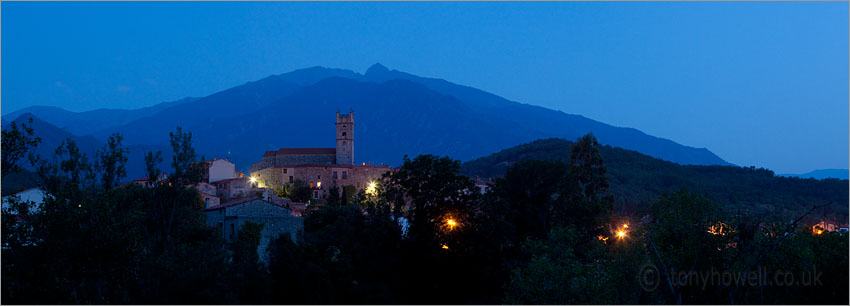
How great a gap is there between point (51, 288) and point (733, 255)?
17.4 meters

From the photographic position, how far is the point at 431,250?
29.8 meters

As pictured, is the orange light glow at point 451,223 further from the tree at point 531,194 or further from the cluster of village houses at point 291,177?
the cluster of village houses at point 291,177

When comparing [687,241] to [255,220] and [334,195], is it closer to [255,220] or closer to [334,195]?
[255,220]

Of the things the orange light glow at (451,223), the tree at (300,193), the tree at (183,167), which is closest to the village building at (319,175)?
the tree at (300,193)

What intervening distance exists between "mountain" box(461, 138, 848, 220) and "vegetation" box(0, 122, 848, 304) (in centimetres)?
2128

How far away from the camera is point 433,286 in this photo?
2898 centimetres

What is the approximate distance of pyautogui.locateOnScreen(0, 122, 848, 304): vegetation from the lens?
17500mm

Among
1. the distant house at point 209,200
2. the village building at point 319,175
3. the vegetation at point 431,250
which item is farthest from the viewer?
the village building at point 319,175

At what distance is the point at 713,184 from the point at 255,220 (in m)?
56.9

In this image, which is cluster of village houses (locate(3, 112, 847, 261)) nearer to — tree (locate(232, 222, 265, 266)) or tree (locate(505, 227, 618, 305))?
tree (locate(232, 222, 265, 266))

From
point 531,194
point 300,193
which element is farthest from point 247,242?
point 300,193

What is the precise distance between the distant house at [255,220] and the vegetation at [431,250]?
1.02m

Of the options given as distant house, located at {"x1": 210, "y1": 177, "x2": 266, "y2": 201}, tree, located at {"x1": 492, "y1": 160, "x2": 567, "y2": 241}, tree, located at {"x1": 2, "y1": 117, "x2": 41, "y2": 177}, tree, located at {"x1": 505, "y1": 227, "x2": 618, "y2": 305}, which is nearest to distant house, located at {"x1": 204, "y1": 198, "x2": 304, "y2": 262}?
tree, located at {"x1": 492, "y1": 160, "x2": 567, "y2": 241}

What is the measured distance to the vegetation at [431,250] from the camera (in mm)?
17500
